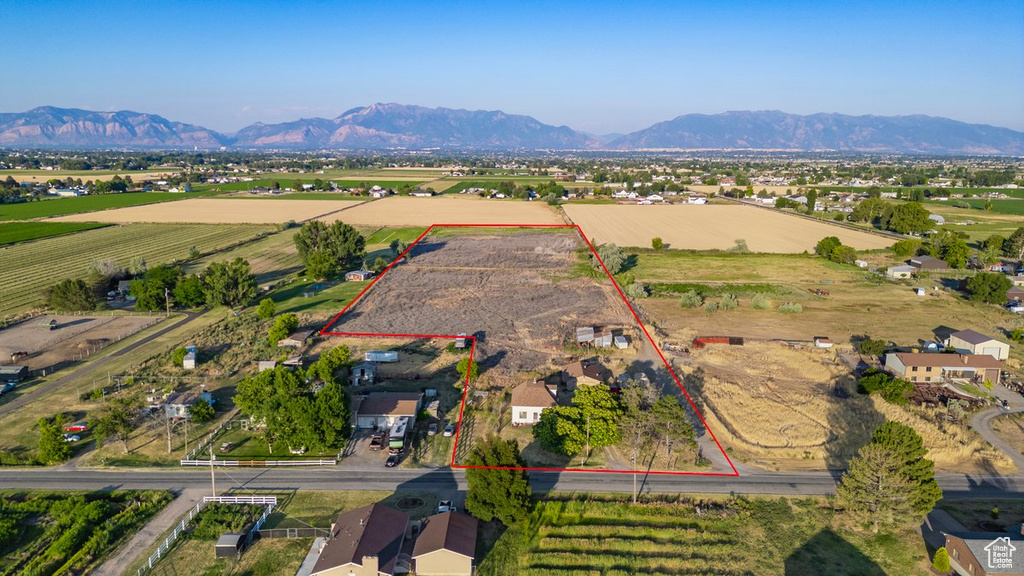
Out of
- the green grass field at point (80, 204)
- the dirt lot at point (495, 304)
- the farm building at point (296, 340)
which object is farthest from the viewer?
the green grass field at point (80, 204)

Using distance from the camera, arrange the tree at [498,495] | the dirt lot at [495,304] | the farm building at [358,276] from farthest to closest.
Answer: the farm building at [358,276] → the dirt lot at [495,304] → the tree at [498,495]

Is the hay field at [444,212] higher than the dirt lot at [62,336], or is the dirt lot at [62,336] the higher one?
the hay field at [444,212]

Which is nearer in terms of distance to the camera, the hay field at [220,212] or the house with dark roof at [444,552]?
the house with dark roof at [444,552]

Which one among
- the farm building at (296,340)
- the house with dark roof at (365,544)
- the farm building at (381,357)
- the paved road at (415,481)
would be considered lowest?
the paved road at (415,481)

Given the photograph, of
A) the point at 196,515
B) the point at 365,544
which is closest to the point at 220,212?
the point at 196,515

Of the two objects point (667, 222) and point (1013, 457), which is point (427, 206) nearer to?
point (667, 222)

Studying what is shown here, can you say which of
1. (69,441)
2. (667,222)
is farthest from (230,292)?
(667,222)

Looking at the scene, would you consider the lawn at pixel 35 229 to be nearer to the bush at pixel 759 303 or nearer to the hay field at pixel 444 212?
the hay field at pixel 444 212

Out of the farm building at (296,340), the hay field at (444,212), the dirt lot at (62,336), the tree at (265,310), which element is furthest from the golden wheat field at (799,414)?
the hay field at (444,212)
